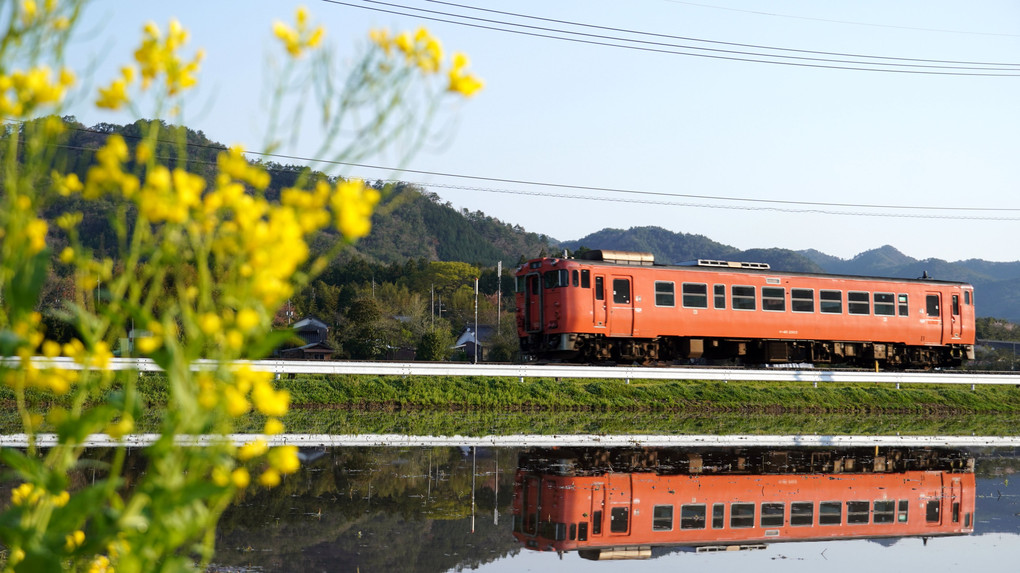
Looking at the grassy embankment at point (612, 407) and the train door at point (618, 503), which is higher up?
the train door at point (618, 503)

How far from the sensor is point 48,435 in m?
14.4

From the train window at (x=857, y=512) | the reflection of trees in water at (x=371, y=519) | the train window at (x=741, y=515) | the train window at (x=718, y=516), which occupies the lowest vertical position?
the train window at (x=857, y=512)

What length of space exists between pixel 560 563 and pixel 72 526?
220 inches

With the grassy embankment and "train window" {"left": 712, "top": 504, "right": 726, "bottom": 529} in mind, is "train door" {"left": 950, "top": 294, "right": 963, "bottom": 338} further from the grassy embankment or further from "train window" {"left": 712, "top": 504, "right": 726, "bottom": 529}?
"train window" {"left": 712, "top": 504, "right": 726, "bottom": 529}

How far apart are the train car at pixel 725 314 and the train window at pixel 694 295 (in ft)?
0.09

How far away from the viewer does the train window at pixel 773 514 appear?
931 centimetres

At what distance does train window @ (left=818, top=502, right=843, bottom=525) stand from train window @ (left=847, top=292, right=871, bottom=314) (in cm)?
1723

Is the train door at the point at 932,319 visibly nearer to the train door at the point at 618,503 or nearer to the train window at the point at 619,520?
the train door at the point at 618,503

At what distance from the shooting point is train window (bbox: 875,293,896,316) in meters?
26.7

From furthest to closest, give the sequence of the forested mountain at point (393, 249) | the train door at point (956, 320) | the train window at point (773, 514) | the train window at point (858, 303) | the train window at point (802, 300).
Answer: the train door at point (956, 320)
the train window at point (858, 303)
the train window at point (802, 300)
the train window at point (773, 514)
the forested mountain at point (393, 249)

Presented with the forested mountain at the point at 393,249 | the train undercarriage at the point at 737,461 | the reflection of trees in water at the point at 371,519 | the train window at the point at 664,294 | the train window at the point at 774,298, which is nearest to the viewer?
the forested mountain at the point at 393,249

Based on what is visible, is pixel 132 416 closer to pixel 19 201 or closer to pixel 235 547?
pixel 19 201

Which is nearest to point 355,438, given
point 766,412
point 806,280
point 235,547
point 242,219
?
point 235,547

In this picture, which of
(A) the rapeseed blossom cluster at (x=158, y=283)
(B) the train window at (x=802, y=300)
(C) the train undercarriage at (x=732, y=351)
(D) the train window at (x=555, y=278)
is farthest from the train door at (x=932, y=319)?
(A) the rapeseed blossom cluster at (x=158, y=283)
